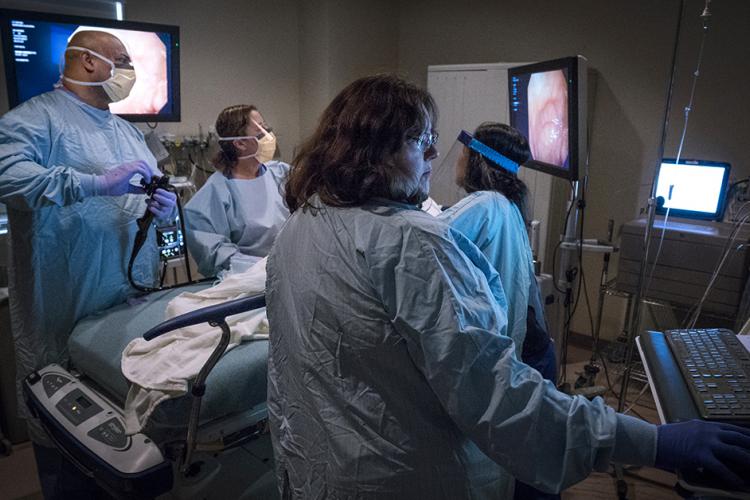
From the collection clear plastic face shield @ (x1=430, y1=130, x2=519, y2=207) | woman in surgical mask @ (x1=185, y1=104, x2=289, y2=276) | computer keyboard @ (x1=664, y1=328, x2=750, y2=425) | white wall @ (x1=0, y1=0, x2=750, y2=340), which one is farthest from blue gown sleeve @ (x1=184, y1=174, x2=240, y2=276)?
computer keyboard @ (x1=664, y1=328, x2=750, y2=425)

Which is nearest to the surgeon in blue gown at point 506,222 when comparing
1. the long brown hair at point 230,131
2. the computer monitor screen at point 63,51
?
the long brown hair at point 230,131

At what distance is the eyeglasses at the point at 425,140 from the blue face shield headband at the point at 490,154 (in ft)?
2.67

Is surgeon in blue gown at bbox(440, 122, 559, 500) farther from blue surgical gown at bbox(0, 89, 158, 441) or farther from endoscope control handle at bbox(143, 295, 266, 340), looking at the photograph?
blue surgical gown at bbox(0, 89, 158, 441)

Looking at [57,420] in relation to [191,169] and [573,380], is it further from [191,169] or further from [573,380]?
[573,380]

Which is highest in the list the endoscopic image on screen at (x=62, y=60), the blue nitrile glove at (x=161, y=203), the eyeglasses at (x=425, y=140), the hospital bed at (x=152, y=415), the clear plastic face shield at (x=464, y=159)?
the endoscopic image on screen at (x=62, y=60)

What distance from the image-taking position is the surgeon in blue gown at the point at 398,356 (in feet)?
2.74

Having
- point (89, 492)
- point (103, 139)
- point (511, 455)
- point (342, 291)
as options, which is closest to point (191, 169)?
point (103, 139)

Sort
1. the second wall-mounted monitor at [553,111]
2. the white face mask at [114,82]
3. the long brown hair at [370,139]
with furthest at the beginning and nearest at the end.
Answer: the second wall-mounted monitor at [553,111], the white face mask at [114,82], the long brown hair at [370,139]

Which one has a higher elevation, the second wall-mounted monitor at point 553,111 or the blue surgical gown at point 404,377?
the second wall-mounted monitor at point 553,111

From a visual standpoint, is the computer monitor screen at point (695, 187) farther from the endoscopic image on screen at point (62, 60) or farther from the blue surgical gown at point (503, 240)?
the endoscopic image on screen at point (62, 60)

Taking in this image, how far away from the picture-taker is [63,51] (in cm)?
240

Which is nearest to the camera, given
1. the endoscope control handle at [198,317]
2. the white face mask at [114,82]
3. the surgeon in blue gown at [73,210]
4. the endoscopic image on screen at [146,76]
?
the endoscope control handle at [198,317]

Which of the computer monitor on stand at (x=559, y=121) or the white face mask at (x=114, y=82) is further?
the computer monitor on stand at (x=559, y=121)

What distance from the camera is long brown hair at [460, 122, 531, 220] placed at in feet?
6.10
